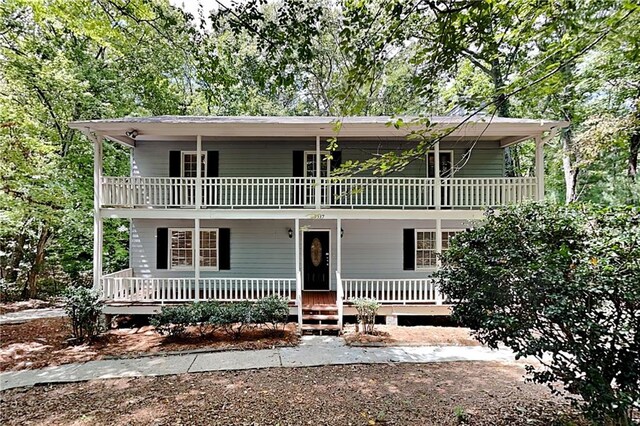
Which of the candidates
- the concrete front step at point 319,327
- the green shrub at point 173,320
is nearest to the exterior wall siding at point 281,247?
the concrete front step at point 319,327

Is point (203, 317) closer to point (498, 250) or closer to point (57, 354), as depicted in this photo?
point (57, 354)

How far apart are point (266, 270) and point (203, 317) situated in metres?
3.50

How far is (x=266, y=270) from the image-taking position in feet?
38.3

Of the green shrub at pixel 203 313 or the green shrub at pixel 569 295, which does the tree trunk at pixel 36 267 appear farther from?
the green shrub at pixel 569 295

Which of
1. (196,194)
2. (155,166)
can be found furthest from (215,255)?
(155,166)

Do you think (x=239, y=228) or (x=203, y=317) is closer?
(x=203, y=317)

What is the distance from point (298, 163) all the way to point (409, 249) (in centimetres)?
454

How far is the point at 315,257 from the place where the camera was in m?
11.8

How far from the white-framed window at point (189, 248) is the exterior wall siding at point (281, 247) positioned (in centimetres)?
21

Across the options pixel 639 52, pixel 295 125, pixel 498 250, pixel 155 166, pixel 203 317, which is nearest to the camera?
pixel 639 52

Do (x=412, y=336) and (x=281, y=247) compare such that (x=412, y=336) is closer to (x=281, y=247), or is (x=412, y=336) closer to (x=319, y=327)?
(x=319, y=327)

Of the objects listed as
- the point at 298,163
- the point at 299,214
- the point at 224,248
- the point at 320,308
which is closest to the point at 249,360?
the point at 320,308

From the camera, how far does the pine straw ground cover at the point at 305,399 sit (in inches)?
183

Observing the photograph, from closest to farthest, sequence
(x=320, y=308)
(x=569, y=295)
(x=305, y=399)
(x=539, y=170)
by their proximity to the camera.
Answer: (x=569, y=295) < (x=305, y=399) < (x=320, y=308) < (x=539, y=170)
